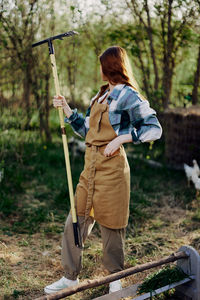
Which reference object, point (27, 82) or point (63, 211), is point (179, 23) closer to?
point (27, 82)

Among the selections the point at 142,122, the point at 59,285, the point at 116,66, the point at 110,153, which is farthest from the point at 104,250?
the point at 116,66

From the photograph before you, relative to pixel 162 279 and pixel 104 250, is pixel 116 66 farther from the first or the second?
pixel 162 279

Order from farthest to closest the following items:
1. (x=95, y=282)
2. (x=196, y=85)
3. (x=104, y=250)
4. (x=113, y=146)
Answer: (x=196, y=85)
(x=104, y=250)
(x=113, y=146)
(x=95, y=282)

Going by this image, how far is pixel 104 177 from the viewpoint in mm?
2889

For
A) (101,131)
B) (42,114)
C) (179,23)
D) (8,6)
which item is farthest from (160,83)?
(101,131)

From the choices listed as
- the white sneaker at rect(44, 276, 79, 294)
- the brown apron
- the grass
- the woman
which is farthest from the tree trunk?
the white sneaker at rect(44, 276, 79, 294)

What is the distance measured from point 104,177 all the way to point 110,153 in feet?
0.70

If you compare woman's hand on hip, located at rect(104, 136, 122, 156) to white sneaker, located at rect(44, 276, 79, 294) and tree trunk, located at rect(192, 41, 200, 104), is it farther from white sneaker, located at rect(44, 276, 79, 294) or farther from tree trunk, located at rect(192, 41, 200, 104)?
tree trunk, located at rect(192, 41, 200, 104)

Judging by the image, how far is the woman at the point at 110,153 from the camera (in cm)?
279

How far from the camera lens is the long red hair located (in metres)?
2.80

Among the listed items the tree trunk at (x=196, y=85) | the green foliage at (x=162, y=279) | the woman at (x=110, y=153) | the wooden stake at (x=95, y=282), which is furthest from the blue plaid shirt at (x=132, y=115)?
the tree trunk at (x=196, y=85)

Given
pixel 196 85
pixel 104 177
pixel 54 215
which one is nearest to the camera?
pixel 104 177

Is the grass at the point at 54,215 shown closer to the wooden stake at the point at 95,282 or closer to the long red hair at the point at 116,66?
the wooden stake at the point at 95,282

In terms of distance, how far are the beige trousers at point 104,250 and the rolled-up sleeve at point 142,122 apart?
2.40 feet
